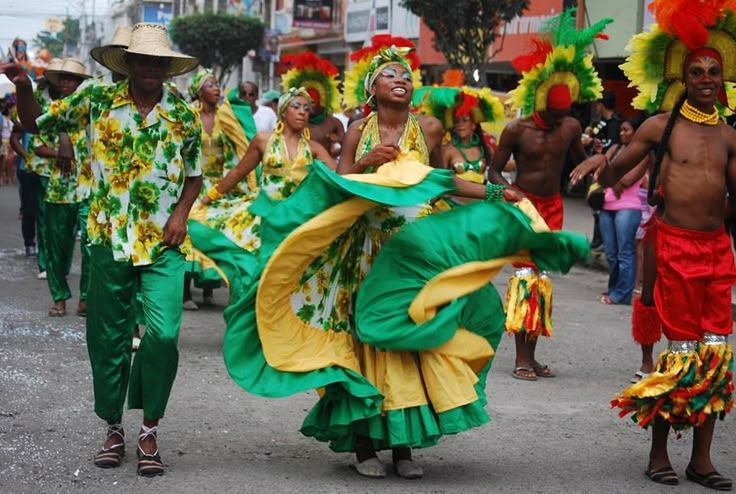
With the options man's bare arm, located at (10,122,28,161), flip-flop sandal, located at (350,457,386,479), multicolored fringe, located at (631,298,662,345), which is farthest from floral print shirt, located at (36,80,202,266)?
man's bare arm, located at (10,122,28,161)

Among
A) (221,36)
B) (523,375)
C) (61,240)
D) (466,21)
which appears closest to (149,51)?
(523,375)

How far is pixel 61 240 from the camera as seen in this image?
10.6 meters

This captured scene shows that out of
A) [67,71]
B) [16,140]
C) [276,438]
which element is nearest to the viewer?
[276,438]

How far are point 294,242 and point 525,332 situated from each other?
3.23 meters

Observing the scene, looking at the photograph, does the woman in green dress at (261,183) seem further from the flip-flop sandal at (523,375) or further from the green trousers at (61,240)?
the flip-flop sandal at (523,375)

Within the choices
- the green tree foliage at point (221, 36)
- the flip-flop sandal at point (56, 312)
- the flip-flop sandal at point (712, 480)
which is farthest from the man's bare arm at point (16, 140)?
the green tree foliage at point (221, 36)

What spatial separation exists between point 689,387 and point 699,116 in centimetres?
135

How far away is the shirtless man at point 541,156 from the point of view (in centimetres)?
832

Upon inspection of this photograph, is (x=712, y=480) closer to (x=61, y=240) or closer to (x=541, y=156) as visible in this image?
(x=541, y=156)

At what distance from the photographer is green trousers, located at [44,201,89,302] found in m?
10.3

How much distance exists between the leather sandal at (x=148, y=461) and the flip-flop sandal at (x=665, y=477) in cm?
237

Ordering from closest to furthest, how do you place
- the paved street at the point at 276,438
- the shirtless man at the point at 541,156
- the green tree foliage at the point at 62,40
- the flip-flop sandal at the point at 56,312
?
the paved street at the point at 276,438
the shirtless man at the point at 541,156
the flip-flop sandal at the point at 56,312
the green tree foliage at the point at 62,40

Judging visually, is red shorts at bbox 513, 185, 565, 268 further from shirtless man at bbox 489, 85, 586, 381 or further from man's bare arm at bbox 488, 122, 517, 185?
man's bare arm at bbox 488, 122, 517, 185

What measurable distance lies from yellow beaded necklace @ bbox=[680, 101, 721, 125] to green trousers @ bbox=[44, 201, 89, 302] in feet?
18.8
